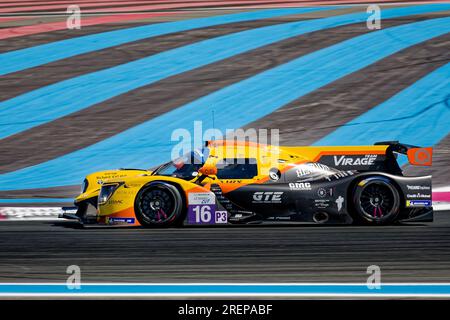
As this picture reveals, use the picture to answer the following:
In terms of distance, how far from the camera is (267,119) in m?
18.7

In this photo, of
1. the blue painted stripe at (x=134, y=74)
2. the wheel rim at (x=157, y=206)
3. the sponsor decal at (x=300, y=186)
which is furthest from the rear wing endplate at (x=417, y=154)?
the blue painted stripe at (x=134, y=74)

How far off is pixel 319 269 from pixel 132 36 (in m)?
18.0

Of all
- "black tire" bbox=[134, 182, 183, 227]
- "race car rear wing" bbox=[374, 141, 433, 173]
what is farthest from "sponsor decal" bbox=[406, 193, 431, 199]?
"black tire" bbox=[134, 182, 183, 227]

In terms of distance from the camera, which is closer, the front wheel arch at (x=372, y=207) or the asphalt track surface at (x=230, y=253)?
the asphalt track surface at (x=230, y=253)

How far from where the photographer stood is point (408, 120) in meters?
18.2

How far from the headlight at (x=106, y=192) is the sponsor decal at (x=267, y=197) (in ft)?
5.94

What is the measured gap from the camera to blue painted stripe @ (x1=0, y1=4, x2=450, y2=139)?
1995 cm

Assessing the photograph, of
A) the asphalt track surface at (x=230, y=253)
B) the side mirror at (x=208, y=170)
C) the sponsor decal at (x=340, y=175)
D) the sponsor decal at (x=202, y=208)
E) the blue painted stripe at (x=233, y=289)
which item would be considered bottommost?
the blue painted stripe at (x=233, y=289)

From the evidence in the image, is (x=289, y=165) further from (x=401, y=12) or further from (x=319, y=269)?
(x=401, y=12)

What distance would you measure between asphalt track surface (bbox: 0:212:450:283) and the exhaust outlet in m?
0.10

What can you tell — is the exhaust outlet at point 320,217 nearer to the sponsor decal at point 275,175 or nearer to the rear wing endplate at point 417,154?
the sponsor decal at point 275,175

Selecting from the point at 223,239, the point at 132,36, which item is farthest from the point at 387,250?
the point at 132,36

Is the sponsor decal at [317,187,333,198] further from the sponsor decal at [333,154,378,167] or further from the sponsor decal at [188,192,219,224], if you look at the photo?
the sponsor decal at [188,192,219,224]

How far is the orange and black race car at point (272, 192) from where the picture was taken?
1089cm
